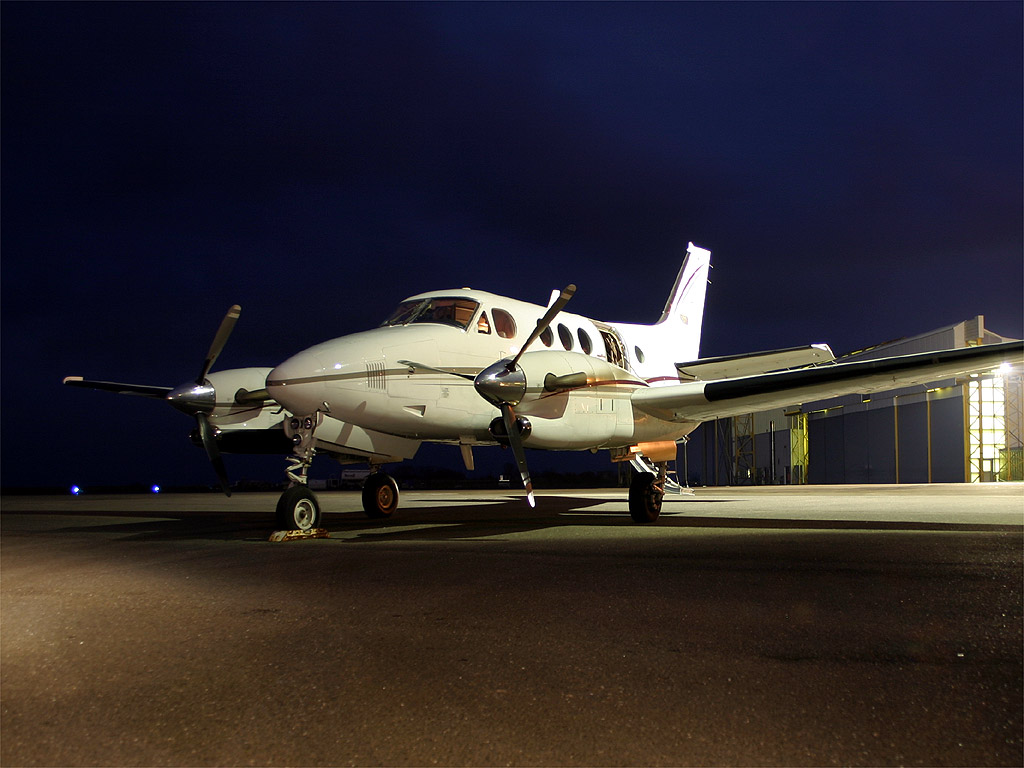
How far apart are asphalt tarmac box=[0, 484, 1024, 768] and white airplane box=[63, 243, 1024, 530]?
2.85 metres

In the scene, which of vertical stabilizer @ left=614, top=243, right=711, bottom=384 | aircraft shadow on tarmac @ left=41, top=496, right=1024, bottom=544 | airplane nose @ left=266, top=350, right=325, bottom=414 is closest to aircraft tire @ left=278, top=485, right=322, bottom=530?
aircraft shadow on tarmac @ left=41, top=496, right=1024, bottom=544

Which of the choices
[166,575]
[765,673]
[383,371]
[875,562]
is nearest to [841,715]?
[765,673]

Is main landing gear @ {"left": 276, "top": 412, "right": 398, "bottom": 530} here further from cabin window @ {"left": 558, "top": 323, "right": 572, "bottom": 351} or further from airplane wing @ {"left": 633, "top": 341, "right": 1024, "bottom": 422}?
airplane wing @ {"left": 633, "top": 341, "right": 1024, "bottom": 422}

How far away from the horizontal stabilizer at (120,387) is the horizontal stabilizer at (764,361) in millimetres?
11099

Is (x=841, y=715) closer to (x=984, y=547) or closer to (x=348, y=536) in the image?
(x=984, y=547)

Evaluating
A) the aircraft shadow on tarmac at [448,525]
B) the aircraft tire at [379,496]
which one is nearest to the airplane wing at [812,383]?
the aircraft shadow on tarmac at [448,525]

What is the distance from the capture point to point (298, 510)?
1119 centimetres

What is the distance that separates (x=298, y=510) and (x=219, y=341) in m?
3.37

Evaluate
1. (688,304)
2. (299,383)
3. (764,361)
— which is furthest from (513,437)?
(688,304)

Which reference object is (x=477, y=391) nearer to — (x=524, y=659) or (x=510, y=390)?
(x=510, y=390)

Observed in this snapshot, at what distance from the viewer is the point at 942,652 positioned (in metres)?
4.27

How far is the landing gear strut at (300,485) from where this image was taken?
1111 cm

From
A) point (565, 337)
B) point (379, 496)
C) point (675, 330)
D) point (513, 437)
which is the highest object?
point (675, 330)

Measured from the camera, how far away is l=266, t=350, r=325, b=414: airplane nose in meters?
10.4
